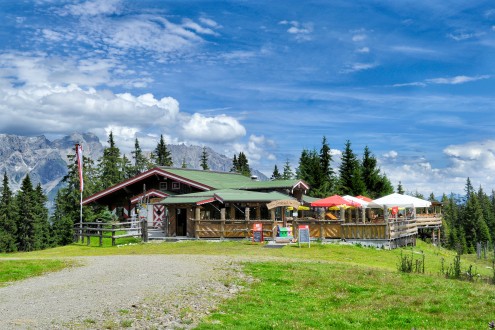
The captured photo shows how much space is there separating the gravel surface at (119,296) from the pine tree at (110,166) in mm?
63611

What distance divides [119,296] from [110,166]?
7231cm

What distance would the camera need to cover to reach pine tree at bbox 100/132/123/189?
82.3 m

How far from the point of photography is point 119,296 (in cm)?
1377

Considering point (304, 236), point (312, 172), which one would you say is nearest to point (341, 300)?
point (304, 236)

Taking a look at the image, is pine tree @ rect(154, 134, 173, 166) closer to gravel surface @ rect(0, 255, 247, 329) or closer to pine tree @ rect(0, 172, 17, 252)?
pine tree @ rect(0, 172, 17, 252)

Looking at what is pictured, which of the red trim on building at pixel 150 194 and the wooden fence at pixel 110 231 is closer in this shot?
the wooden fence at pixel 110 231

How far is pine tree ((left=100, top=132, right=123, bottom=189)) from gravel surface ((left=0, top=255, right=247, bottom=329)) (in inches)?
2504

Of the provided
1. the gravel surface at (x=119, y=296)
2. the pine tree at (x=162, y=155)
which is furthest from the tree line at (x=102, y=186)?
the gravel surface at (x=119, y=296)

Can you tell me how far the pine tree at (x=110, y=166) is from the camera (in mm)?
82312

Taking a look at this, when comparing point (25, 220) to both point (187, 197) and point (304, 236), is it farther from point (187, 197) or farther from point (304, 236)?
point (304, 236)

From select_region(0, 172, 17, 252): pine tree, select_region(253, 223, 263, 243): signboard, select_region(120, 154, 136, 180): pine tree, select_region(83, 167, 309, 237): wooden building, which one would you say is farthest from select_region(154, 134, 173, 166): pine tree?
select_region(253, 223, 263, 243): signboard

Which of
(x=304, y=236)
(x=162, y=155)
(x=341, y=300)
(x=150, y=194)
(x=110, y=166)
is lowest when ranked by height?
(x=341, y=300)

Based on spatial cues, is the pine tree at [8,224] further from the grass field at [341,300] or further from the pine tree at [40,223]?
the grass field at [341,300]

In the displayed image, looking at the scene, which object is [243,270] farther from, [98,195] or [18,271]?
[98,195]
